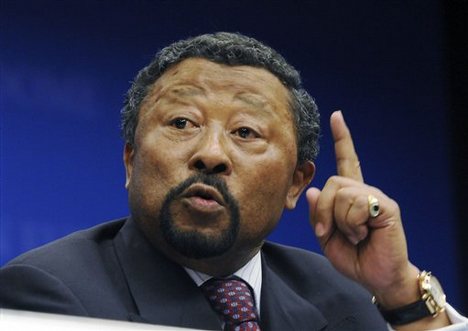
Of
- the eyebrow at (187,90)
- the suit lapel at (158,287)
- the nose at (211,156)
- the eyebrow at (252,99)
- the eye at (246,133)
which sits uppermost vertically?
the eyebrow at (187,90)

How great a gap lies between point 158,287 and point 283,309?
0.24m

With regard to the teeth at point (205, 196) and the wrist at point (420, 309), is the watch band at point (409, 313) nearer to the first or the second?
the wrist at point (420, 309)

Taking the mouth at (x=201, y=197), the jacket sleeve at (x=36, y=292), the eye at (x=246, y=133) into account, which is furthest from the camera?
the eye at (x=246, y=133)

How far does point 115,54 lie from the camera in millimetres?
1768

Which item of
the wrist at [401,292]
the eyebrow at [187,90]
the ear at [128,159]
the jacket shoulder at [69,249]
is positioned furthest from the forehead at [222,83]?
the wrist at [401,292]

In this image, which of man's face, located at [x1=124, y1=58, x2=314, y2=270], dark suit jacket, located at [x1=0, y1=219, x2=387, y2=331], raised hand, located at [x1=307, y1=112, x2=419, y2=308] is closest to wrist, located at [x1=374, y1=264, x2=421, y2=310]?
raised hand, located at [x1=307, y1=112, x2=419, y2=308]

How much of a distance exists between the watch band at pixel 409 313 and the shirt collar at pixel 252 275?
0.76 ft

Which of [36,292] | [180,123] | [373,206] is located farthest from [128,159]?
[373,206]

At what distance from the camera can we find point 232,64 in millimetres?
1390

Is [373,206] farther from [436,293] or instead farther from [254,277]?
[254,277]

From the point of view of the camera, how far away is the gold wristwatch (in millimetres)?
Answer: 1238

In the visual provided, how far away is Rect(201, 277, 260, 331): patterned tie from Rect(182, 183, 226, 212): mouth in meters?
0.14

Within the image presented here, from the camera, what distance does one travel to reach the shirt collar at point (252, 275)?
132 cm

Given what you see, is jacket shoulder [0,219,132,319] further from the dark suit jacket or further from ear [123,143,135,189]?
ear [123,143,135,189]
